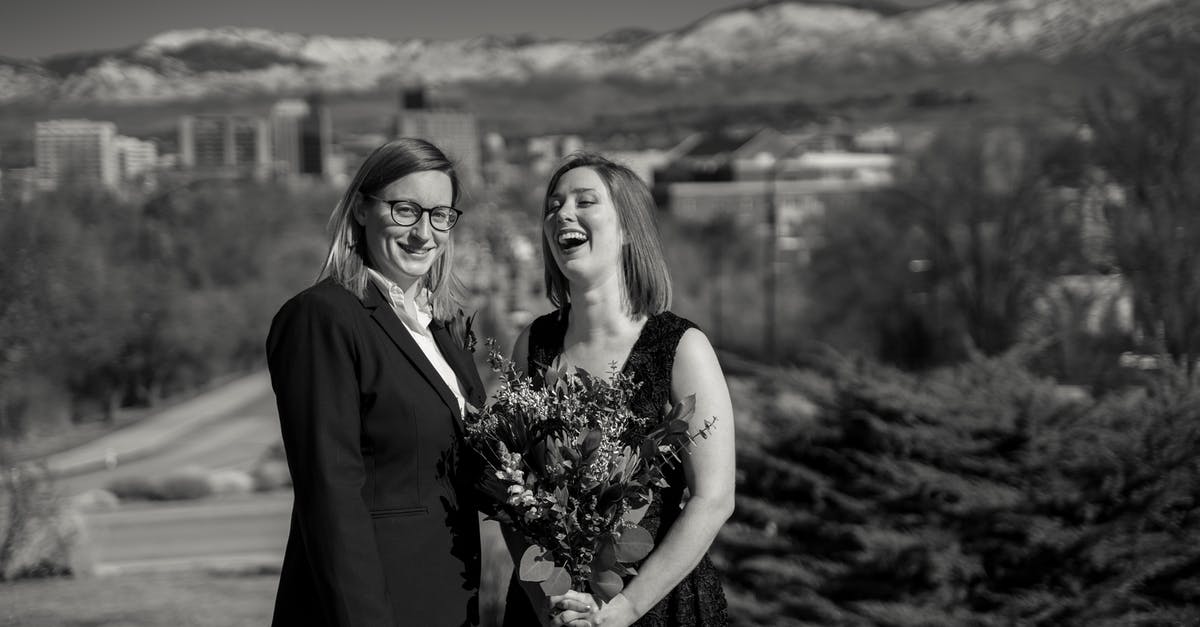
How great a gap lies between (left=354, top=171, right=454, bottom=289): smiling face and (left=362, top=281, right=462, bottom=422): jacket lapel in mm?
70

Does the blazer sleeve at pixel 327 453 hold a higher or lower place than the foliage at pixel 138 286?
higher

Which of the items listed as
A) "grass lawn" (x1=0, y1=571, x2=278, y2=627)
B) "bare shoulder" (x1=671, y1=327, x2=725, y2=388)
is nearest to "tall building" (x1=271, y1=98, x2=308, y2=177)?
"grass lawn" (x1=0, y1=571, x2=278, y2=627)

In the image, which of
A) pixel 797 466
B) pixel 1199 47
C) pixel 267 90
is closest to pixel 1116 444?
pixel 797 466

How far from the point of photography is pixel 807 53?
10831 centimetres

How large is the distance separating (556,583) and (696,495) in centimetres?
35

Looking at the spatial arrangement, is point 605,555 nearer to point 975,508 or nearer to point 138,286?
point 975,508

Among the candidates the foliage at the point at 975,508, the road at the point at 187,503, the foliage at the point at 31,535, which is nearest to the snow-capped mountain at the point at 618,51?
the road at the point at 187,503

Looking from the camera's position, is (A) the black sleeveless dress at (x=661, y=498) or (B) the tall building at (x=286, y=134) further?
(B) the tall building at (x=286, y=134)

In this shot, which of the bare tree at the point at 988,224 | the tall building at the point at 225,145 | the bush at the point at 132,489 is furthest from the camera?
the tall building at the point at 225,145

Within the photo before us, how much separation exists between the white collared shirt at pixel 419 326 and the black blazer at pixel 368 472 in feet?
0.08

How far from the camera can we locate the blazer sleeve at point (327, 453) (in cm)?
203

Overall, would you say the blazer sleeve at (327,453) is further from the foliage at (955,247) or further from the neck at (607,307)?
the foliage at (955,247)

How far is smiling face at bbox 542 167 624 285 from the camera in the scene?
2330mm

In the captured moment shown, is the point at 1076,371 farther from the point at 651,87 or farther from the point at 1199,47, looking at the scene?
the point at 651,87
